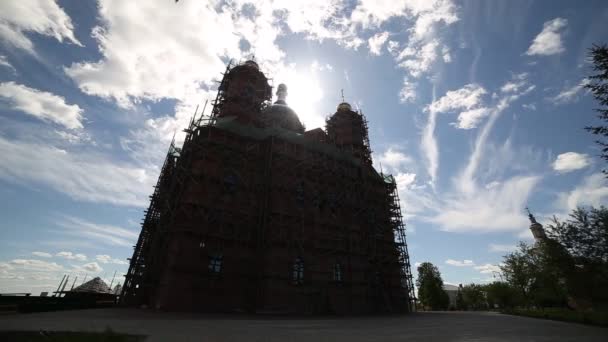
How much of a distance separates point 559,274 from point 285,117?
30094 millimetres

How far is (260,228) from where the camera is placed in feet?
68.9

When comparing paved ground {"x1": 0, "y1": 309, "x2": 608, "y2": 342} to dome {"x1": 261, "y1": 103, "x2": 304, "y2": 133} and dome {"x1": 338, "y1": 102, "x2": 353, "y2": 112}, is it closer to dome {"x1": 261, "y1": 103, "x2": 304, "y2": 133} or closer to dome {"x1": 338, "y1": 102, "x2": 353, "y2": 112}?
dome {"x1": 261, "y1": 103, "x2": 304, "y2": 133}

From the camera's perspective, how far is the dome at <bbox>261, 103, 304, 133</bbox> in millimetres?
34031

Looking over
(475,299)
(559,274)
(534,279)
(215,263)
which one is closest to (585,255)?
(559,274)

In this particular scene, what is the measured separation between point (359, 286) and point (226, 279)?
11069 mm

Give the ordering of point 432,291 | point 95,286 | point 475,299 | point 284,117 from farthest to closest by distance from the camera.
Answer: point 475,299, point 432,291, point 95,286, point 284,117

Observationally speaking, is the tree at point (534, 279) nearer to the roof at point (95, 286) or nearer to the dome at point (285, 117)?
the dome at point (285, 117)

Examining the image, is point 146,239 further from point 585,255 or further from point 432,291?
point 432,291

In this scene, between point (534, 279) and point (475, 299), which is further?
point (475, 299)

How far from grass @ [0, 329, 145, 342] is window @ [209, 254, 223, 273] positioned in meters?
11.4

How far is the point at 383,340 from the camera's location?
26.1 feet

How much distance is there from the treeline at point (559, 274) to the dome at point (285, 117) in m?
26.7

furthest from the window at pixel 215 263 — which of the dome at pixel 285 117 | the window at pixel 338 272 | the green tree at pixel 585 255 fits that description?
the green tree at pixel 585 255

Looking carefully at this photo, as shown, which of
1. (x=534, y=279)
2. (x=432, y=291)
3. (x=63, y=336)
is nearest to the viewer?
(x=63, y=336)
